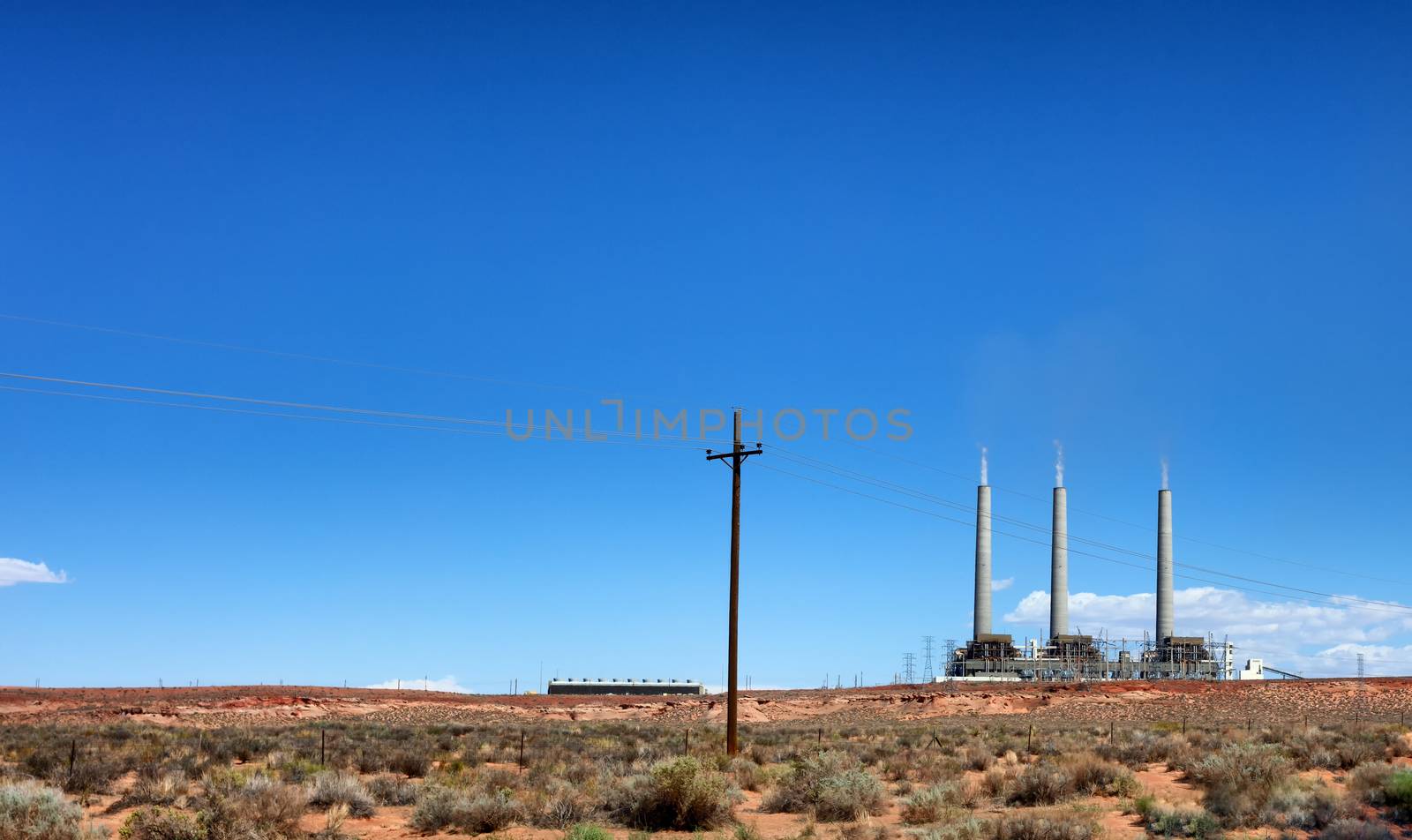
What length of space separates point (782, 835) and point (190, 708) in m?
62.0

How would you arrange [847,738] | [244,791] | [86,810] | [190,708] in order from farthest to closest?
[190,708]
[847,738]
[86,810]
[244,791]

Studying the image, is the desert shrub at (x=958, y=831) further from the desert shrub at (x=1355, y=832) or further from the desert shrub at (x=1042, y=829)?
the desert shrub at (x=1355, y=832)

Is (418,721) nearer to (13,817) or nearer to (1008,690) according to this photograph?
(1008,690)

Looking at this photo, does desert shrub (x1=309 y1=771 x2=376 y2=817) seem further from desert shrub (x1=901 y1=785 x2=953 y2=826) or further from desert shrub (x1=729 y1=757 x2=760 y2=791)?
desert shrub (x1=901 y1=785 x2=953 y2=826)

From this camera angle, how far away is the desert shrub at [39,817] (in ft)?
57.8

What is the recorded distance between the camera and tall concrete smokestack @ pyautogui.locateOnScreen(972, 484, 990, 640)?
10556 centimetres

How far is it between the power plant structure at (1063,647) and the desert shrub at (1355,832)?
88666 mm

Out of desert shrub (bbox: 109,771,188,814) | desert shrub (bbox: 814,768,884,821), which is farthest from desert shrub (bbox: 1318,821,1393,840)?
desert shrub (bbox: 109,771,188,814)

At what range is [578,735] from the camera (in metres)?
47.9

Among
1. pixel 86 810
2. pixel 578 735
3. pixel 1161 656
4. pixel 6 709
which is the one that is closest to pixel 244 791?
pixel 86 810

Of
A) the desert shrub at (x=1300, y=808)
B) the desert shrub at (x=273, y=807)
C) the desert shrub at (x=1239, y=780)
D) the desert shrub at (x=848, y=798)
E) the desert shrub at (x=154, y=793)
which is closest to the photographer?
the desert shrub at (x=273, y=807)

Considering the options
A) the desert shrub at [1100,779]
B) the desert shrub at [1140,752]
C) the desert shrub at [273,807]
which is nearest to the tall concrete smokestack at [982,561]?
the desert shrub at [1140,752]

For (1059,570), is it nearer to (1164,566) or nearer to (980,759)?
(1164,566)

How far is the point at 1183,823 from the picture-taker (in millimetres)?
19891
